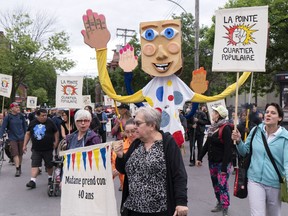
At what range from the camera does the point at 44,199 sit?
774 centimetres

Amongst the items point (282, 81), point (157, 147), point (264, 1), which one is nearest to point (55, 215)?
point (157, 147)

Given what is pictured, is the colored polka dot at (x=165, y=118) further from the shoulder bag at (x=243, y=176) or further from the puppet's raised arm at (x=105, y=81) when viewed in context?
the shoulder bag at (x=243, y=176)

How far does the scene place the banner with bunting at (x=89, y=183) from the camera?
4.05m

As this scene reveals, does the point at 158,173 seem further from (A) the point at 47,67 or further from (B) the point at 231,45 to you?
(A) the point at 47,67

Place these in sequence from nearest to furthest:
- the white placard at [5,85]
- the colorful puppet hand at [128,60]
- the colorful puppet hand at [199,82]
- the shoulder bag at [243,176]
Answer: the shoulder bag at [243,176] → the colorful puppet hand at [128,60] → the colorful puppet hand at [199,82] → the white placard at [5,85]

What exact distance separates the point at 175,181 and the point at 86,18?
3.79m

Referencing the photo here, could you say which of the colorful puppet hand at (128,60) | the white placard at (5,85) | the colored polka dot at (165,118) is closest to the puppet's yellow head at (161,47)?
the colorful puppet hand at (128,60)

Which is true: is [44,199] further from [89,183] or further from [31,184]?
[89,183]

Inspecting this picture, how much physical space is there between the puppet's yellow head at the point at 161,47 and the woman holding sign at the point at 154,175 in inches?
120

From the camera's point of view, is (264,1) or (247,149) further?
(264,1)

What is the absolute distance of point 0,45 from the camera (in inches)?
1309

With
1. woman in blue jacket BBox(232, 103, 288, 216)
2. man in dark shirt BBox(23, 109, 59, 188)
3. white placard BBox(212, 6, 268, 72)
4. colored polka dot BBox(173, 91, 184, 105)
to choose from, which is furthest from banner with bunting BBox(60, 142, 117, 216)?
man in dark shirt BBox(23, 109, 59, 188)

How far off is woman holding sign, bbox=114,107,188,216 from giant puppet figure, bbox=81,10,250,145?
3.04m

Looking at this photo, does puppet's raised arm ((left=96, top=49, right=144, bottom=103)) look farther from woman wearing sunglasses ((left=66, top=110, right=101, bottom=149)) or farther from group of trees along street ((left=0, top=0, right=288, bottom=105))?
group of trees along street ((left=0, top=0, right=288, bottom=105))
